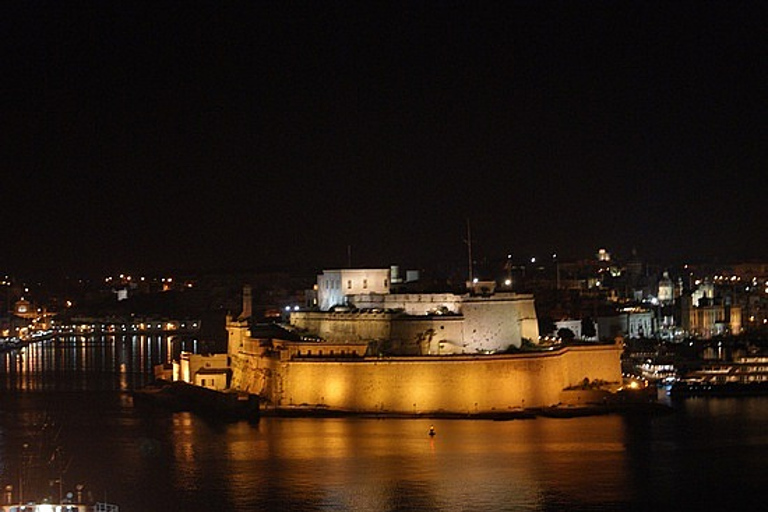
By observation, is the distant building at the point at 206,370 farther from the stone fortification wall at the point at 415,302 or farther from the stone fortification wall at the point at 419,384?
the stone fortification wall at the point at 415,302

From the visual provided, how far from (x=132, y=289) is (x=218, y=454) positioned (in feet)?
223

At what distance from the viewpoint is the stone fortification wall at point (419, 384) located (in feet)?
81.7

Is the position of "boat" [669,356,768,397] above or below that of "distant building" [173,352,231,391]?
below

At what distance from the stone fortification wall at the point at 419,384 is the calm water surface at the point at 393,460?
0.75 m

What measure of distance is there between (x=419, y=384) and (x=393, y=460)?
4527 millimetres

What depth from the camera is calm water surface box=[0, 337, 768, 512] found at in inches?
714

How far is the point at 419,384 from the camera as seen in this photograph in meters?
25.0

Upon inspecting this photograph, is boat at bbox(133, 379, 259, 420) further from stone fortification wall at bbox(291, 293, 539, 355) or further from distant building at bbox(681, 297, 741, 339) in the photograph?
distant building at bbox(681, 297, 741, 339)

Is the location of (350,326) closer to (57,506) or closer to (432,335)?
(432,335)

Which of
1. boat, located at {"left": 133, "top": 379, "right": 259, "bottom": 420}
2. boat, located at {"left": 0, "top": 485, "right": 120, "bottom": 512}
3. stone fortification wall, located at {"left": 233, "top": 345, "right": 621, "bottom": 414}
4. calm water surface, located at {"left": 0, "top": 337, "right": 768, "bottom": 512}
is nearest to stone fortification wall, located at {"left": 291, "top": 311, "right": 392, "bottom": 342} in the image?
stone fortification wall, located at {"left": 233, "top": 345, "right": 621, "bottom": 414}

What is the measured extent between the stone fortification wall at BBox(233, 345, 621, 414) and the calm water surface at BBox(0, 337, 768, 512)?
75cm

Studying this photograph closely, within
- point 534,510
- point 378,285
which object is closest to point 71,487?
point 534,510

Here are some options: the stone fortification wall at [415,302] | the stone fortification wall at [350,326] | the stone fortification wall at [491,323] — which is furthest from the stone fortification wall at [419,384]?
the stone fortification wall at [415,302]

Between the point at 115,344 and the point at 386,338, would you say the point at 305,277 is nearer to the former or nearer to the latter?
the point at 115,344
